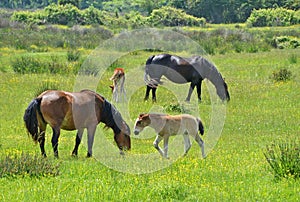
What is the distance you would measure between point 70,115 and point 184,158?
2.23m

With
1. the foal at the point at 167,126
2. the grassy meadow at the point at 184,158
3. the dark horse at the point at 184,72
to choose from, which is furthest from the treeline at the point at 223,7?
the foal at the point at 167,126

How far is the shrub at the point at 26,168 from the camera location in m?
9.38

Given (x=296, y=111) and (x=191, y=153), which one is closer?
(x=191, y=153)

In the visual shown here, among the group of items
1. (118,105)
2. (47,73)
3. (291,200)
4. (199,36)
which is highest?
(291,200)

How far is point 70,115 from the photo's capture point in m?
11.3

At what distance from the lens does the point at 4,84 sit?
73.7 ft

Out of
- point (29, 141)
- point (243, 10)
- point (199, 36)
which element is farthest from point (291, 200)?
point (243, 10)

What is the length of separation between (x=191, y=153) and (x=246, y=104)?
24.2 feet

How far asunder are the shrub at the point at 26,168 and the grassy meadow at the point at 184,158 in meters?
0.14

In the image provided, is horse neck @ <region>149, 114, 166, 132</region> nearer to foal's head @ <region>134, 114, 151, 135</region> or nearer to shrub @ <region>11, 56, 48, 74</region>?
foal's head @ <region>134, 114, 151, 135</region>

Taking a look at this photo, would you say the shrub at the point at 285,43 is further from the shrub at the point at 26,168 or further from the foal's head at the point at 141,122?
the shrub at the point at 26,168

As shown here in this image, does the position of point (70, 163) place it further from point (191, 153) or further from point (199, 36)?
point (199, 36)

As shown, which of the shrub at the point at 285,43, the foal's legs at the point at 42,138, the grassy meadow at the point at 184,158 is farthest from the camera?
the shrub at the point at 285,43

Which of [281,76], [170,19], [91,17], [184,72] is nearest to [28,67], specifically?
[184,72]
